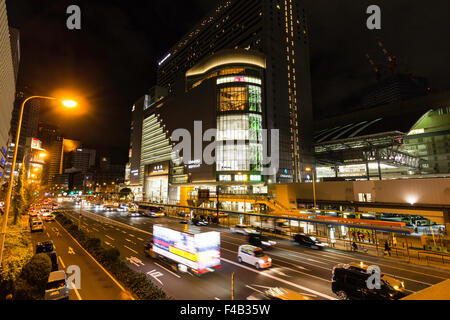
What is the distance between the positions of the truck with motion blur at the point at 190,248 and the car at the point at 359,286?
8835 mm

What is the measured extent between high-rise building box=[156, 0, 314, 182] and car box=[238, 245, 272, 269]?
55.6 metres

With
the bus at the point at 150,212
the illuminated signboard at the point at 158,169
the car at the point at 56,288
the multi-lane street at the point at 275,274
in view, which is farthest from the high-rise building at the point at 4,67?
the illuminated signboard at the point at 158,169

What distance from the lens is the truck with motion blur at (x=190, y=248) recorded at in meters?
16.7

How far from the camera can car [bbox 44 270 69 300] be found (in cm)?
1273

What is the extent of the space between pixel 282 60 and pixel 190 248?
87.6m

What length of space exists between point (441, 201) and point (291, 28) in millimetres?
88018

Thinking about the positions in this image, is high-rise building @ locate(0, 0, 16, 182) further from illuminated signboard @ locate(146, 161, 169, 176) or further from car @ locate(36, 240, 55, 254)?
illuminated signboard @ locate(146, 161, 169, 176)

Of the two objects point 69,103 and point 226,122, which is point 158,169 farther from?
point 69,103

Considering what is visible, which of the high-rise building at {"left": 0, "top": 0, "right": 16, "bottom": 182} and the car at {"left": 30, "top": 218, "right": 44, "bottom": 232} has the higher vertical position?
the high-rise building at {"left": 0, "top": 0, "right": 16, "bottom": 182}

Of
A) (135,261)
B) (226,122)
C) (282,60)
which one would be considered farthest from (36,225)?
(282,60)

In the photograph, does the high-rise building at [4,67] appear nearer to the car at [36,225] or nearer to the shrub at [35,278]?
the car at [36,225]

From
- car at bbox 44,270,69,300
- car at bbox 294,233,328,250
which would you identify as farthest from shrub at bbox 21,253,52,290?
car at bbox 294,233,328,250

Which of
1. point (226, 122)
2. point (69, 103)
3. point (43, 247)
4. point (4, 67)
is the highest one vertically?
point (4, 67)

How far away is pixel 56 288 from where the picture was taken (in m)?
13.1
